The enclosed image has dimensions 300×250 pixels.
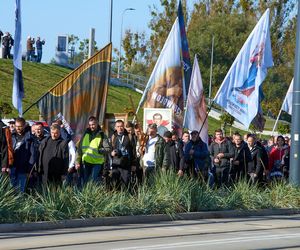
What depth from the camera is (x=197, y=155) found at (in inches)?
729

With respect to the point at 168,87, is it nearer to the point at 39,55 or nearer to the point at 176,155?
the point at 176,155

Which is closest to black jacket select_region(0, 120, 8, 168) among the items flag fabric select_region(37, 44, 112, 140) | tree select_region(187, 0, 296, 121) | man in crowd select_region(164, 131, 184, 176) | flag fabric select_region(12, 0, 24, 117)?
flag fabric select_region(12, 0, 24, 117)

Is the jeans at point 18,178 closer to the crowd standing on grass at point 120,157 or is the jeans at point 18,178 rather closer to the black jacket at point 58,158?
the crowd standing on grass at point 120,157

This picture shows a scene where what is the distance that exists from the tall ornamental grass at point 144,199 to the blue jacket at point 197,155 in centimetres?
105

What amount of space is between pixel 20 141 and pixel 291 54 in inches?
2476

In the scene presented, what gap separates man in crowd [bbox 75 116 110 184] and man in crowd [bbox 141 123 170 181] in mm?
1196

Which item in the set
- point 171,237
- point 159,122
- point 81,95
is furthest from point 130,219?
point 159,122

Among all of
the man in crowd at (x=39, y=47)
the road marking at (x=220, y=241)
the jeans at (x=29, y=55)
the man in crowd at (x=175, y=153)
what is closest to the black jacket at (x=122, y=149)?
the man in crowd at (x=175, y=153)

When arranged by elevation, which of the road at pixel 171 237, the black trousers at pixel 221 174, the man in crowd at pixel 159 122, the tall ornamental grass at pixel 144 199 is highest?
the man in crowd at pixel 159 122

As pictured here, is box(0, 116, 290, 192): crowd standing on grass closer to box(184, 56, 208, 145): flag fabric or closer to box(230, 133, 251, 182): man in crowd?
box(230, 133, 251, 182): man in crowd

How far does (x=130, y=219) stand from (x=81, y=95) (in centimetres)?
353

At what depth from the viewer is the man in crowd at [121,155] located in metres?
17.0

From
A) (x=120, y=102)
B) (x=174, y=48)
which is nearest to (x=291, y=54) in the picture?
(x=120, y=102)

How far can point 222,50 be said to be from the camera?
7988 centimetres
